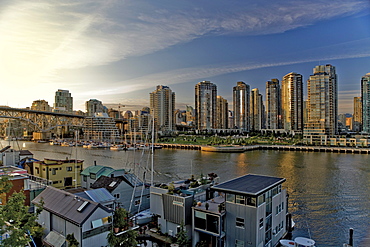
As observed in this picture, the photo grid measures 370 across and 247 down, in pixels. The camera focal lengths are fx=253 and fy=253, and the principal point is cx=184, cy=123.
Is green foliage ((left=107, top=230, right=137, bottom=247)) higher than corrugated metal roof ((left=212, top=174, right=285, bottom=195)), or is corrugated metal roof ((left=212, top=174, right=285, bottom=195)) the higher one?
corrugated metal roof ((left=212, top=174, right=285, bottom=195))

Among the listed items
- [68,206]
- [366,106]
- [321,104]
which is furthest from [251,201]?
[366,106]

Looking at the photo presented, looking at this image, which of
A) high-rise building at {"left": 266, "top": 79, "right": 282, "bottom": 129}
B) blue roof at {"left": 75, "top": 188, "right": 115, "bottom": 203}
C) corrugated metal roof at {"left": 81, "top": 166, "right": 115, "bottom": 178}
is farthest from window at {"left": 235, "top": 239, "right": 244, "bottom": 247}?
high-rise building at {"left": 266, "top": 79, "right": 282, "bottom": 129}

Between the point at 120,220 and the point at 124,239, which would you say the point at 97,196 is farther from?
the point at 124,239

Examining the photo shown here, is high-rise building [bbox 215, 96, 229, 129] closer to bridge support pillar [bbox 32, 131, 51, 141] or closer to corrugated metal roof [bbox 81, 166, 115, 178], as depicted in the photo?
bridge support pillar [bbox 32, 131, 51, 141]

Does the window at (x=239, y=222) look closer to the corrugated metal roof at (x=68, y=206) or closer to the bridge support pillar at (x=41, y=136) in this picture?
the corrugated metal roof at (x=68, y=206)

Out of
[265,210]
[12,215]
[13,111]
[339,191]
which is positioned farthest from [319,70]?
[13,111]

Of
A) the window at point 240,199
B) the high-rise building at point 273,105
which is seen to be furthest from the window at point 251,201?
the high-rise building at point 273,105
